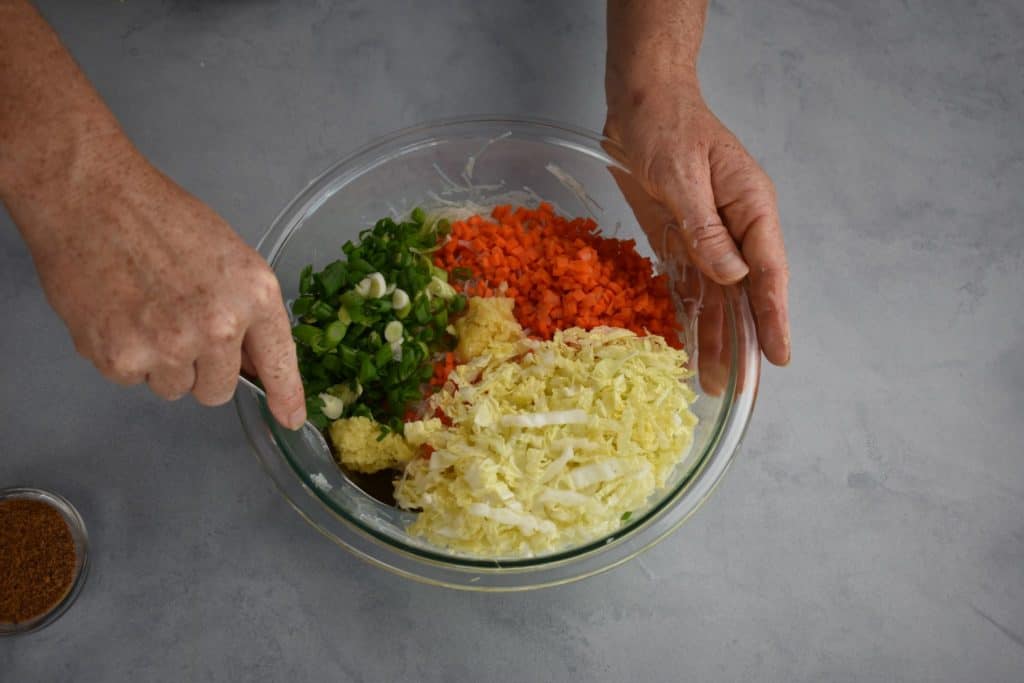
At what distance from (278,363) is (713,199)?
0.80 meters

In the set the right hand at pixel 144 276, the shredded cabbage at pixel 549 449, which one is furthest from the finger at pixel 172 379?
the shredded cabbage at pixel 549 449

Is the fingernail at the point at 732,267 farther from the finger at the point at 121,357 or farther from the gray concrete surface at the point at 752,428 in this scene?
the finger at the point at 121,357

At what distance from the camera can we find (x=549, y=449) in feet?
4.43

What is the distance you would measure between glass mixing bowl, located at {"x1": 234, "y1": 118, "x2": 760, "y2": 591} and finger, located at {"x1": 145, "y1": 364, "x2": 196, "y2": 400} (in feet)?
0.81

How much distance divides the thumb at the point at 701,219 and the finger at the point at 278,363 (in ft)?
2.33

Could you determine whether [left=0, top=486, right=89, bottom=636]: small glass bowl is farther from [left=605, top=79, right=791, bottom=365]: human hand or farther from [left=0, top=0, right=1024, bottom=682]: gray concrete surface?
[left=605, top=79, right=791, bottom=365]: human hand

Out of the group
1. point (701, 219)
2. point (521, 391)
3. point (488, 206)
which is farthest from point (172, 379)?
point (701, 219)

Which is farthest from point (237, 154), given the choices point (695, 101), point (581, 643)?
point (581, 643)

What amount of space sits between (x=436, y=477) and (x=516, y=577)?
0.23m

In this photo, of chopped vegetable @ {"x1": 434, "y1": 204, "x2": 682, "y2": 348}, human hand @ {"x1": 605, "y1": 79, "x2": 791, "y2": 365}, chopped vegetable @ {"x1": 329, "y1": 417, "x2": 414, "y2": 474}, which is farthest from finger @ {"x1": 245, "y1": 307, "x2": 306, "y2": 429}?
human hand @ {"x1": 605, "y1": 79, "x2": 791, "y2": 365}

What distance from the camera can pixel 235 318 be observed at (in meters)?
1.13

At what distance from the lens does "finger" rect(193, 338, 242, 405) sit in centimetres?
115

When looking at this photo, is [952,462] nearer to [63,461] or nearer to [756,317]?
[756,317]

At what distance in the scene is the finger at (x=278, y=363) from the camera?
1179mm
